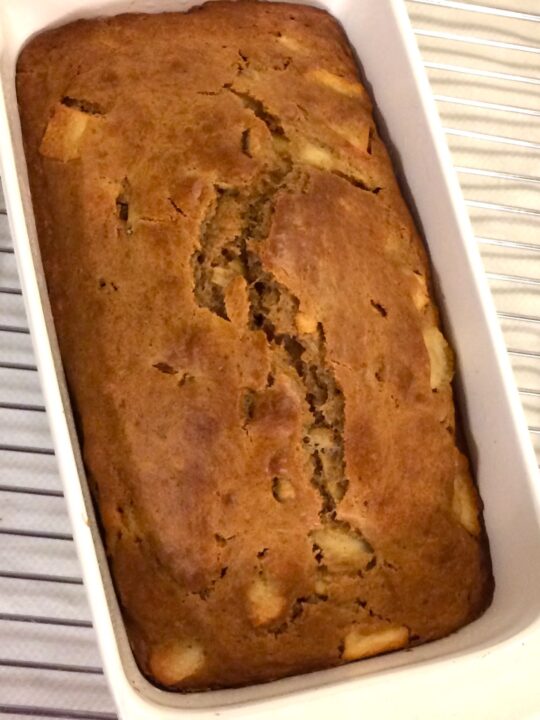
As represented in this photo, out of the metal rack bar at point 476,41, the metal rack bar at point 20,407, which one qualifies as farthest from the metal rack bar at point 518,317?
the metal rack bar at point 20,407

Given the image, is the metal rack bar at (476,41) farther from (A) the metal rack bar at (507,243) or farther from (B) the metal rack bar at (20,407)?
(B) the metal rack bar at (20,407)

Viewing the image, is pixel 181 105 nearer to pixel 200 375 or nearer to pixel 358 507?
pixel 200 375

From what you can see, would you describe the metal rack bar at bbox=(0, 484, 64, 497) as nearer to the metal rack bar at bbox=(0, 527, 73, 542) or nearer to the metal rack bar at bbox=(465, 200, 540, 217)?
the metal rack bar at bbox=(0, 527, 73, 542)

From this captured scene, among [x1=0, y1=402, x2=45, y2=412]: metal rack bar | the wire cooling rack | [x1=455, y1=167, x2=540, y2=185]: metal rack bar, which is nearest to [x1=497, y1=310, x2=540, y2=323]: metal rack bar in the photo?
the wire cooling rack

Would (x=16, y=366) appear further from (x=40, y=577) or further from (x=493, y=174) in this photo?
(x=493, y=174)

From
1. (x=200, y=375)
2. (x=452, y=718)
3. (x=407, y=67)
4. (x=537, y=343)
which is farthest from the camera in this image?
(x=537, y=343)

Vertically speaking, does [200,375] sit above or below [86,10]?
below

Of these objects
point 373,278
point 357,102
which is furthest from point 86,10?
point 373,278
